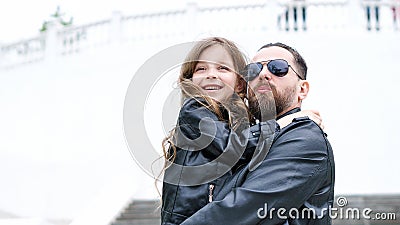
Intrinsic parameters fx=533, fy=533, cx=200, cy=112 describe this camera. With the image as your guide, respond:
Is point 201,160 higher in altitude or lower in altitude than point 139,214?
higher

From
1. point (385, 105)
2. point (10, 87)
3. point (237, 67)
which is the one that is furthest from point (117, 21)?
point (237, 67)

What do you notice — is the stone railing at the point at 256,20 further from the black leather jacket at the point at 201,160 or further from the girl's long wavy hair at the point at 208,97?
the black leather jacket at the point at 201,160

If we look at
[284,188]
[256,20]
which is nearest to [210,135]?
[284,188]

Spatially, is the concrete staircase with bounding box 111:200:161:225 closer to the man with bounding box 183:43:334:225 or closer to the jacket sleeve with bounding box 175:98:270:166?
the jacket sleeve with bounding box 175:98:270:166

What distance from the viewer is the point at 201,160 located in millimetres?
1538

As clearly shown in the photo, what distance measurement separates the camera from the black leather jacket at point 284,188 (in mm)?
1405

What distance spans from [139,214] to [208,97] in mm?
4548

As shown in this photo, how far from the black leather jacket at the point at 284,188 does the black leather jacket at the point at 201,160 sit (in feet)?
0.13

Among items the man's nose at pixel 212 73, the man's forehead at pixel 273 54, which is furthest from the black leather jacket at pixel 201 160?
the man's forehead at pixel 273 54

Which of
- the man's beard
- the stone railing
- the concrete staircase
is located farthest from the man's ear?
the stone railing

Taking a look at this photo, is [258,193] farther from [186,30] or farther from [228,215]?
[186,30]

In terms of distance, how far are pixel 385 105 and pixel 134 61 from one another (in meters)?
3.96

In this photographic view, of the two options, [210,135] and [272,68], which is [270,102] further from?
[210,135]

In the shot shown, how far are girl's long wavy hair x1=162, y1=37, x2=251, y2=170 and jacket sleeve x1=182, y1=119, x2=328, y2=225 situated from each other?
0.20 m
